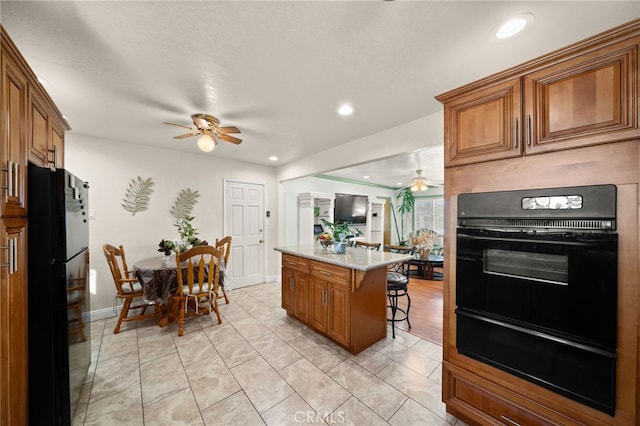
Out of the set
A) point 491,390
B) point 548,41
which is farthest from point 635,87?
point 491,390

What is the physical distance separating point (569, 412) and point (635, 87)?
1.59m

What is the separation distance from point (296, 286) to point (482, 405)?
80.4 inches

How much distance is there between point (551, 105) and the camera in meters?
1.26

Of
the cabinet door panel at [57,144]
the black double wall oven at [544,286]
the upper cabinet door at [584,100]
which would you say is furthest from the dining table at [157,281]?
the upper cabinet door at [584,100]

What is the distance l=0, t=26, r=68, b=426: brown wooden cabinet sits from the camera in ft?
3.43

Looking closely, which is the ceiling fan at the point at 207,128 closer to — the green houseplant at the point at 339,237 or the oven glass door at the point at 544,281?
the green houseplant at the point at 339,237

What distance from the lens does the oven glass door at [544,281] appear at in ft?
3.69

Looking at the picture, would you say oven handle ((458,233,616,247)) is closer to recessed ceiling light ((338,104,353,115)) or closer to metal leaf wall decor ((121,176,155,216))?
recessed ceiling light ((338,104,353,115))

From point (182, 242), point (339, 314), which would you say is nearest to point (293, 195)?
point (182, 242)

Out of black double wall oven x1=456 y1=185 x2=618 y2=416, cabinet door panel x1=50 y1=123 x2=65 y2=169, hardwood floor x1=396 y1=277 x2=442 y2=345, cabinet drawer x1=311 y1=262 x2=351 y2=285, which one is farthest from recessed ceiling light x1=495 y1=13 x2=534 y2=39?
cabinet door panel x1=50 y1=123 x2=65 y2=169

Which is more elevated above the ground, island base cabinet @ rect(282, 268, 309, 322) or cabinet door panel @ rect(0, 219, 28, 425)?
cabinet door panel @ rect(0, 219, 28, 425)

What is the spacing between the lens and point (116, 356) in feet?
7.80

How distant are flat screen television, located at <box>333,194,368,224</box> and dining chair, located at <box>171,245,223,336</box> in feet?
12.1

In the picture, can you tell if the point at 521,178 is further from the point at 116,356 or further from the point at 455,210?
the point at 116,356
